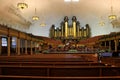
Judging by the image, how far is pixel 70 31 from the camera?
1211 inches

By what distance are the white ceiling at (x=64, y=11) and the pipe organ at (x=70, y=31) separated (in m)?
0.83

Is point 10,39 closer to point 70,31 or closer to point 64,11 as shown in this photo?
point 64,11

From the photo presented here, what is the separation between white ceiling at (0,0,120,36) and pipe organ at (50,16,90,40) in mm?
833

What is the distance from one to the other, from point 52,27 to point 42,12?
13.3 feet

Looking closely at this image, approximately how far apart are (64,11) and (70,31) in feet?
10.8
